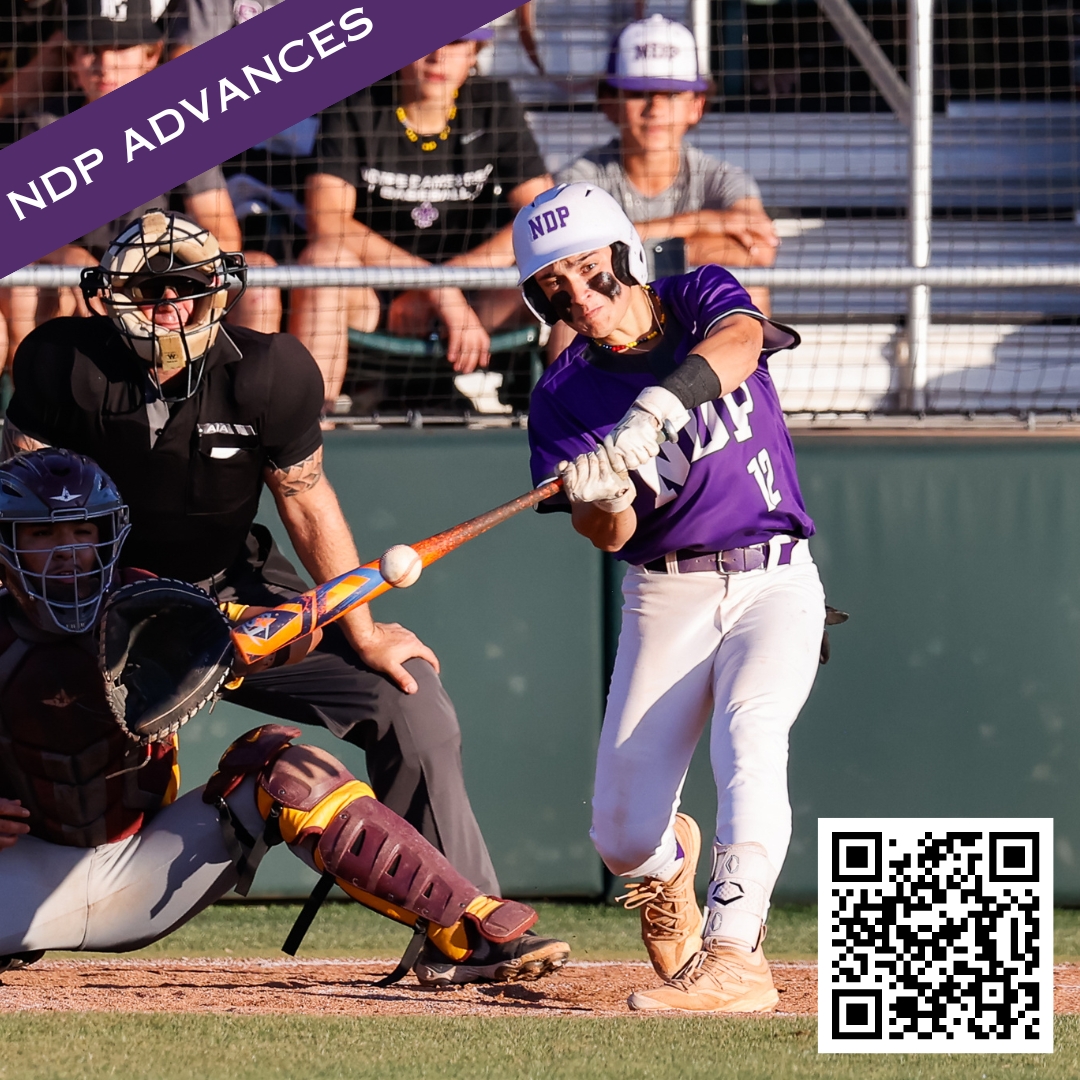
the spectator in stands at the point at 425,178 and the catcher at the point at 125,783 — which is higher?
the spectator in stands at the point at 425,178

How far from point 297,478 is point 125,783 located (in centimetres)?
98

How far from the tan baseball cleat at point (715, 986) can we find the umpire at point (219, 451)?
103 centimetres

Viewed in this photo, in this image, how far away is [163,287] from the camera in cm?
439

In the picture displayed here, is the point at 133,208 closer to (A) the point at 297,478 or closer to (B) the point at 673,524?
(A) the point at 297,478

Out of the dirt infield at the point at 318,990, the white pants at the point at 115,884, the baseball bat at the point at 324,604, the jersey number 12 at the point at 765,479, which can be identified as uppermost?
the jersey number 12 at the point at 765,479

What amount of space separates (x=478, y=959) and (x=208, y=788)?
740 mm

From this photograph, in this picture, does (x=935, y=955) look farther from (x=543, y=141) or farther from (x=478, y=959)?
(x=543, y=141)

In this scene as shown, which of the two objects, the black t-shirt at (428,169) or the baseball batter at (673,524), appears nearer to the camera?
the baseball batter at (673,524)

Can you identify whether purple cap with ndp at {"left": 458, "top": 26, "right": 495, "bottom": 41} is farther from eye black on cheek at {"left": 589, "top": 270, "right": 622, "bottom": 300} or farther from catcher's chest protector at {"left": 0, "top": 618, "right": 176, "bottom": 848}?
catcher's chest protector at {"left": 0, "top": 618, "right": 176, "bottom": 848}

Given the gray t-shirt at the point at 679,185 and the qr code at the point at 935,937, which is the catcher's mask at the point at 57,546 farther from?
the gray t-shirt at the point at 679,185

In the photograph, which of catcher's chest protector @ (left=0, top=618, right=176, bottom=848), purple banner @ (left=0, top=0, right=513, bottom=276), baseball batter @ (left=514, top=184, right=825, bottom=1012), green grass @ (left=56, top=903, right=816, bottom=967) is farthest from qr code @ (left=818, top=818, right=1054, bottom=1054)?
purple banner @ (left=0, top=0, right=513, bottom=276)

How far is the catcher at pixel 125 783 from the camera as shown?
3805 millimetres

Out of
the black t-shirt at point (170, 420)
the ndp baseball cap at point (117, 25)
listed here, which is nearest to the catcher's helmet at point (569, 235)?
the black t-shirt at point (170, 420)

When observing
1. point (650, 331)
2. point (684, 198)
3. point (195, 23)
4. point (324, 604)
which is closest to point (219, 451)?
point (324, 604)
